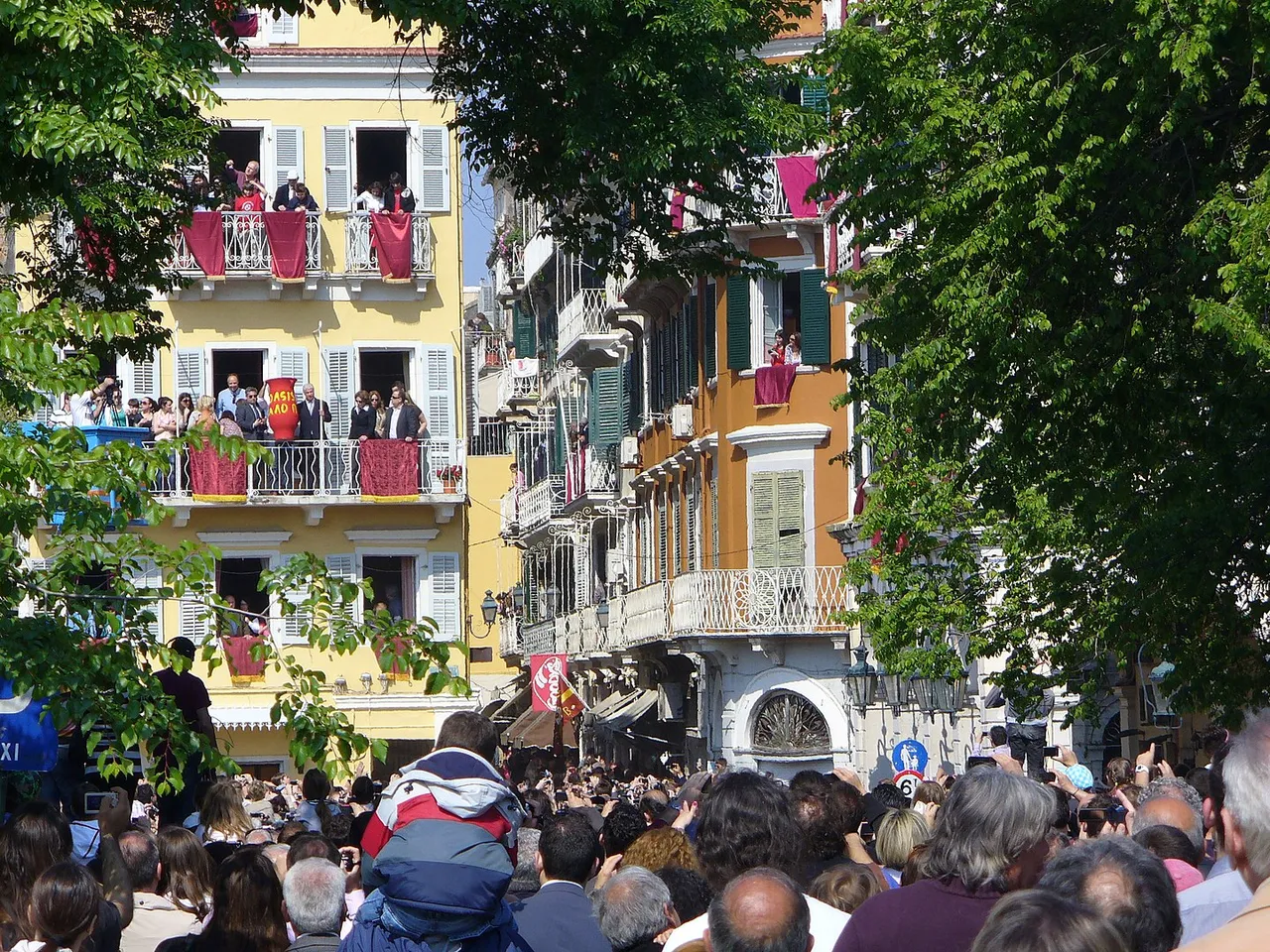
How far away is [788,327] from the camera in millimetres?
39938

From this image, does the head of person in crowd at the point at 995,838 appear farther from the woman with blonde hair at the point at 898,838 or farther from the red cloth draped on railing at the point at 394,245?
the red cloth draped on railing at the point at 394,245

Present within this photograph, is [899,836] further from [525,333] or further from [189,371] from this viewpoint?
[525,333]

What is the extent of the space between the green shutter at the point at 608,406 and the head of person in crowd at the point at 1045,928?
45384mm

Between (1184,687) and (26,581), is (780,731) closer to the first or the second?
(1184,687)

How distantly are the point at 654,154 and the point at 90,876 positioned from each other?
327 inches

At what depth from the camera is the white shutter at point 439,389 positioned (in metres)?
34.6

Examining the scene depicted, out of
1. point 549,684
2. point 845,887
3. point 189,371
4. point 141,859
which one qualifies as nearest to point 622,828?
point 141,859

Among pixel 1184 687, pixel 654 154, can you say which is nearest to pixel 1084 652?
pixel 1184 687

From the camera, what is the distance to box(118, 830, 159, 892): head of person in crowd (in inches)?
365

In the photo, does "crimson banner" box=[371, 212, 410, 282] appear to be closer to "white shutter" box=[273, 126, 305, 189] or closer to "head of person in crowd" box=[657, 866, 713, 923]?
"white shutter" box=[273, 126, 305, 189]

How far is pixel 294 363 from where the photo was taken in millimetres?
34562

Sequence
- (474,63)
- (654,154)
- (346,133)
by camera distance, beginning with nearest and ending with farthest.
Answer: (654,154)
(474,63)
(346,133)

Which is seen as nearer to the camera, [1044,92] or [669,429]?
[1044,92]

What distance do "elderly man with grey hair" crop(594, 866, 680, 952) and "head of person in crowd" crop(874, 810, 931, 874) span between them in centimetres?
203
